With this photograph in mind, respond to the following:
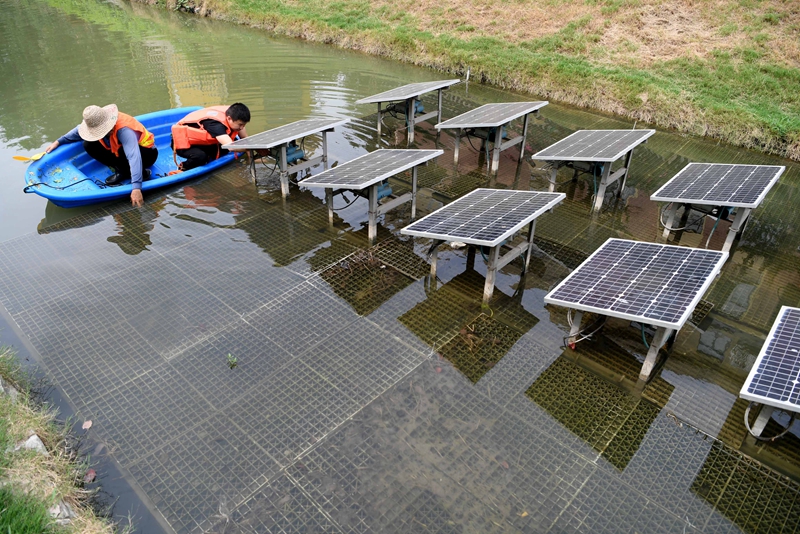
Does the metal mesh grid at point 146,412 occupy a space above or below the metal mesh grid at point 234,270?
below

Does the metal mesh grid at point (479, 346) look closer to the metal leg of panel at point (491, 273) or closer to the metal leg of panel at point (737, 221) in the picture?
the metal leg of panel at point (491, 273)

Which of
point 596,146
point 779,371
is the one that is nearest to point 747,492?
point 779,371

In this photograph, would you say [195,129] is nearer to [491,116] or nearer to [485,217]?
[491,116]

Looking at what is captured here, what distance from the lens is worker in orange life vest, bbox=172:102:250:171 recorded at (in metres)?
9.16

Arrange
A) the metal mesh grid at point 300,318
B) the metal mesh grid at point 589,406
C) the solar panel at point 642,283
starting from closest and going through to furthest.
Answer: the metal mesh grid at point 589,406 < the solar panel at point 642,283 < the metal mesh grid at point 300,318

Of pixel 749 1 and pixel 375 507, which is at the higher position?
pixel 749 1

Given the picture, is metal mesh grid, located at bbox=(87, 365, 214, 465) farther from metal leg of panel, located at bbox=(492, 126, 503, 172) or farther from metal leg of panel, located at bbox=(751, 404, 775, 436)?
metal leg of panel, located at bbox=(492, 126, 503, 172)

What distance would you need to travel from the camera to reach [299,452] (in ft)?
15.5

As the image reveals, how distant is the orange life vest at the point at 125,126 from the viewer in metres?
8.38

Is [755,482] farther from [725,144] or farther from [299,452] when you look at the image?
[725,144]

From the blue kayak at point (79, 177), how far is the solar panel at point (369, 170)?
2.83 meters

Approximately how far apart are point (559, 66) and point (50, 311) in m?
13.6

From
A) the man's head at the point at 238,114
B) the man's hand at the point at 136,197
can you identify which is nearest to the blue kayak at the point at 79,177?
the man's hand at the point at 136,197

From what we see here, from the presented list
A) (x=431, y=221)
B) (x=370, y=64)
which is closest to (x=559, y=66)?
(x=370, y=64)
